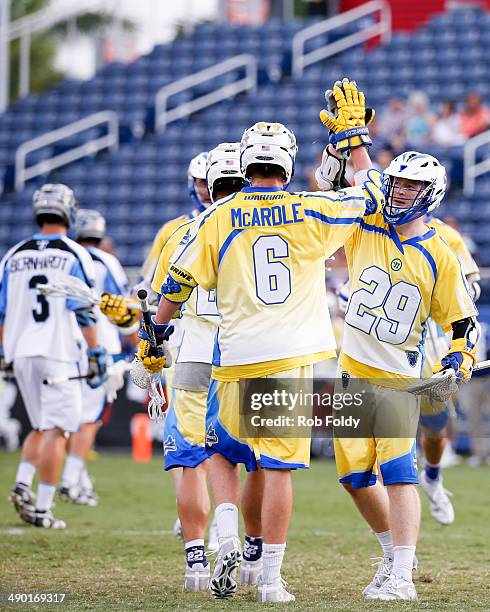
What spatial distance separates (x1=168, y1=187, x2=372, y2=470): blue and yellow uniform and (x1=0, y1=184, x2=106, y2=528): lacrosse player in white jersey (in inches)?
120

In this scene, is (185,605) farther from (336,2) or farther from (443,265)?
(336,2)

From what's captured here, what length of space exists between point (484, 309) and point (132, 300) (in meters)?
6.75

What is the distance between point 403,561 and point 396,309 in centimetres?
120

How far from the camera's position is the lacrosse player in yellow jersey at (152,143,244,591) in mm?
6219

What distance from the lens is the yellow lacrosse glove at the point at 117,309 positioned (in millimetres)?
7938

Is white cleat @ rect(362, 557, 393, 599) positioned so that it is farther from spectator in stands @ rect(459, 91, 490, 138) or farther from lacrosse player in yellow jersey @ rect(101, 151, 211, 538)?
spectator in stands @ rect(459, 91, 490, 138)

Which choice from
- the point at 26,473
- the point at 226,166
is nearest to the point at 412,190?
the point at 226,166

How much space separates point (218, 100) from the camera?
2020cm

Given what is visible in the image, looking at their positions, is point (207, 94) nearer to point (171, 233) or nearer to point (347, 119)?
point (171, 233)

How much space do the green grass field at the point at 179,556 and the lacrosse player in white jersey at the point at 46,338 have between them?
1.41 ft

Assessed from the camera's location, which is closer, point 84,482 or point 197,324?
point 197,324

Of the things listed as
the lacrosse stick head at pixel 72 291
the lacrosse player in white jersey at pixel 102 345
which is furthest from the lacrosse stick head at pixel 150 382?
the lacrosse player in white jersey at pixel 102 345

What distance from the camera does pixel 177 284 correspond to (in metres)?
5.74

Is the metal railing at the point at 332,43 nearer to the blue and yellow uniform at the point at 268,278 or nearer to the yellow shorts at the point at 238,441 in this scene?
the blue and yellow uniform at the point at 268,278
